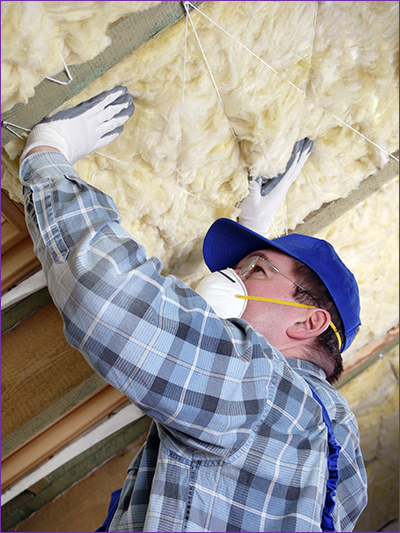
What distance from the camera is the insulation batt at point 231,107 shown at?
0.87 metres

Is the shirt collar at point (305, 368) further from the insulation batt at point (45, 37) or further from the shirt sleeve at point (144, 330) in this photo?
the insulation batt at point (45, 37)

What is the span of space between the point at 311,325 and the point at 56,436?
1309 millimetres

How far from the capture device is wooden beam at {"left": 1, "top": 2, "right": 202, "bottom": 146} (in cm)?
77

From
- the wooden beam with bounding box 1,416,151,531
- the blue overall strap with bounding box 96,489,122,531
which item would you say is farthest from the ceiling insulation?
the wooden beam with bounding box 1,416,151,531

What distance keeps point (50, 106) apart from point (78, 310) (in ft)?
1.45

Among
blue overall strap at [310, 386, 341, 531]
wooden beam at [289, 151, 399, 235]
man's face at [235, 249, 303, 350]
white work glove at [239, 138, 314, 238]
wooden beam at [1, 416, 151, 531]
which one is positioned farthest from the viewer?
wooden beam at [1, 416, 151, 531]

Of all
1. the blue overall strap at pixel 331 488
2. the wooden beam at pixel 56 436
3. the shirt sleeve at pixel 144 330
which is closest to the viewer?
the shirt sleeve at pixel 144 330

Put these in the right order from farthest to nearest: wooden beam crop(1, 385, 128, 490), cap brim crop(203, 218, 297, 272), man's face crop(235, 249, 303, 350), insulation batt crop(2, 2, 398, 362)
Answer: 1. wooden beam crop(1, 385, 128, 490)
2. cap brim crop(203, 218, 297, 272)
3. man's face crop(235, 249, 303, 350)
4. insulation batt crop(2, 2, 398, 362)

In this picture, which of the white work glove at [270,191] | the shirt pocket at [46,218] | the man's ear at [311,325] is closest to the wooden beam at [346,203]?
the white work glove at [270,191]

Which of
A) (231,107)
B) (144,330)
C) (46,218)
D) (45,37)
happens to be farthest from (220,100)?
(144,330)

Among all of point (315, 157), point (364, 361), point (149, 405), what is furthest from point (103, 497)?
point (315, 157)

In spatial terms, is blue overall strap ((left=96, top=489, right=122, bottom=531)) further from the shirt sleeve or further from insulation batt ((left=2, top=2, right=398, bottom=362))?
insulation batt ((left=2, top=2, right=398, bottom=362))

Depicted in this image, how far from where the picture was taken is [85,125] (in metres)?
0.87

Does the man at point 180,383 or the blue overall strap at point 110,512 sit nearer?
the man at point 180,383
